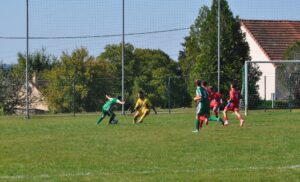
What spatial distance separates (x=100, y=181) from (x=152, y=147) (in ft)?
18.7

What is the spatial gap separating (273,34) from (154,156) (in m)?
47.1

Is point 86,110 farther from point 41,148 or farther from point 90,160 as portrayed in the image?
point 90,160

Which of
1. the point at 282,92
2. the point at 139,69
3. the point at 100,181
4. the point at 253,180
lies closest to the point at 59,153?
the point at 100,181

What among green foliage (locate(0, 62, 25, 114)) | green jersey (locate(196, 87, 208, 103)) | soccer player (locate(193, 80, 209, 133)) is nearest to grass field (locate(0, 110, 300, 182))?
soccer player (locate(193, 80, 209, 133))

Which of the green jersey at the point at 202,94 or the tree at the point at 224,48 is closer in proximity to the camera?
the green jersey at the point at 202,94

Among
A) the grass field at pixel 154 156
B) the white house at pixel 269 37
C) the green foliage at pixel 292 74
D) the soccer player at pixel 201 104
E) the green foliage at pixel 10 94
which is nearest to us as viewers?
the grass field at pixel 154 156

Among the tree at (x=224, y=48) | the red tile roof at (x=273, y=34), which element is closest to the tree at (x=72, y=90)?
the tree at (x=224, y=48)

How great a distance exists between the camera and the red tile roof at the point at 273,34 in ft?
191

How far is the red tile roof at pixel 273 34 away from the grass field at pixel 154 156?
37.6 metres

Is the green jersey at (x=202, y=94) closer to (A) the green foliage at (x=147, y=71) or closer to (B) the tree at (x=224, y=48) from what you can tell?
(B) the tree at (x=224, y=48)

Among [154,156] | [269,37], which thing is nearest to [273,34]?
[269,37]

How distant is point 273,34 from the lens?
196 ft

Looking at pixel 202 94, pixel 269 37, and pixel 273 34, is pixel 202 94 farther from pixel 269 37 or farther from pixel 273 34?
pixel 273 34

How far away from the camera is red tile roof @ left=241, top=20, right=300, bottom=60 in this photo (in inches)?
2289
